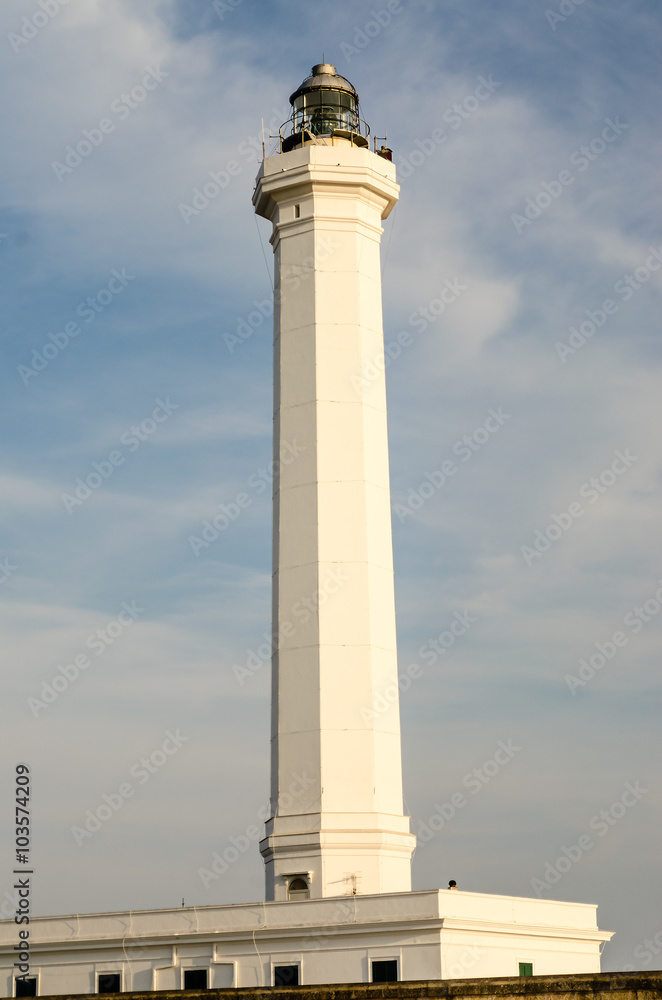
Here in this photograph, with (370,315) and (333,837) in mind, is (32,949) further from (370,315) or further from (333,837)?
(370,315)

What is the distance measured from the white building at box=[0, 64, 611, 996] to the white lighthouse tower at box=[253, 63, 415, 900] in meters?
0.05

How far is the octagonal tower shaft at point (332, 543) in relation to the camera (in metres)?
33.6

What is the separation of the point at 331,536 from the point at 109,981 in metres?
12.9

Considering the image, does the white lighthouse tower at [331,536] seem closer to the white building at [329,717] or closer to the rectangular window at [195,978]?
the white building at [329,717]

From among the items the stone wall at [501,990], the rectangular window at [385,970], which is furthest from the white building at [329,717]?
the stone wall at [501,990]

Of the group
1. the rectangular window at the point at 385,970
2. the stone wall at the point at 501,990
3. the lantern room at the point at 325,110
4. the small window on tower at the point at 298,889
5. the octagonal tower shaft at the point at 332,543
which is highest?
the lantern room at the point at 325,110

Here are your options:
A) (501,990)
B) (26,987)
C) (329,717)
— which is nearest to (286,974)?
(329,717)

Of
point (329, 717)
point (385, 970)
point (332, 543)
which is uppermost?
point (332, 543)

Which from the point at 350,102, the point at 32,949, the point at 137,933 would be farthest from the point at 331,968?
the point at 350,102

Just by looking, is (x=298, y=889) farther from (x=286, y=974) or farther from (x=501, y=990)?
(x=501, y=990)

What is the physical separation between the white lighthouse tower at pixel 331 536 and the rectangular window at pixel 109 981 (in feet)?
14.5

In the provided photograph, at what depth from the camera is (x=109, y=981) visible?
31938mm

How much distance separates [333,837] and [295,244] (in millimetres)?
17307

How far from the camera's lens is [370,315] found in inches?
1501
